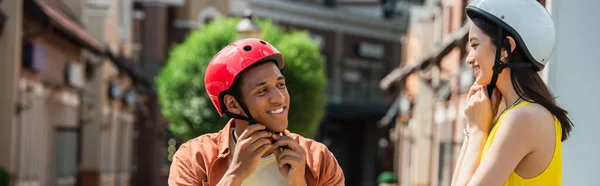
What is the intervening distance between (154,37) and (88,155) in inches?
575

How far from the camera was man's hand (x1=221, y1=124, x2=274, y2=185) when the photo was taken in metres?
3.97

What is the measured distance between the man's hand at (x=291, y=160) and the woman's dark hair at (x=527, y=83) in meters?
0.79

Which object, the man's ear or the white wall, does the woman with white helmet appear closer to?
the man's ear

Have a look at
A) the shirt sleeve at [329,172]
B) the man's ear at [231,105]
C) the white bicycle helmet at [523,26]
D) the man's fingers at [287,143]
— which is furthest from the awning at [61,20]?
the white bicycle helmet at [523,26]

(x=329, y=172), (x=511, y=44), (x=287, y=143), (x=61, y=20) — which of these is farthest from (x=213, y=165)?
(x=61, y=20)

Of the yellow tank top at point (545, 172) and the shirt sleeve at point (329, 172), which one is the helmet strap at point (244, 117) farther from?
the yellow tank top at point (545, 172)

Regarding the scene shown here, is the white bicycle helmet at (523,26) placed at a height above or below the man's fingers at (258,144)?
above

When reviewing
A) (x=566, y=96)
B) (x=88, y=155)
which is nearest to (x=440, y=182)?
(x=88, y=155)

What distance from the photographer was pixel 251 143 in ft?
13.1

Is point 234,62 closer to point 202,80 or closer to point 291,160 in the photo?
point 291,160

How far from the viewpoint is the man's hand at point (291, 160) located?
3.97m

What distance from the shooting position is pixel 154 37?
41094mm

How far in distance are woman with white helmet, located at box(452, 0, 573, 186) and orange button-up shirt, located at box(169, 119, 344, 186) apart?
47cm

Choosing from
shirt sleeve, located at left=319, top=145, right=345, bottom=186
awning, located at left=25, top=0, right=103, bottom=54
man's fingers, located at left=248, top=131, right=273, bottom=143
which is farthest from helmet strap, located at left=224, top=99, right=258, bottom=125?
awning, located at left=25, top=0, right=103, bottom=54
